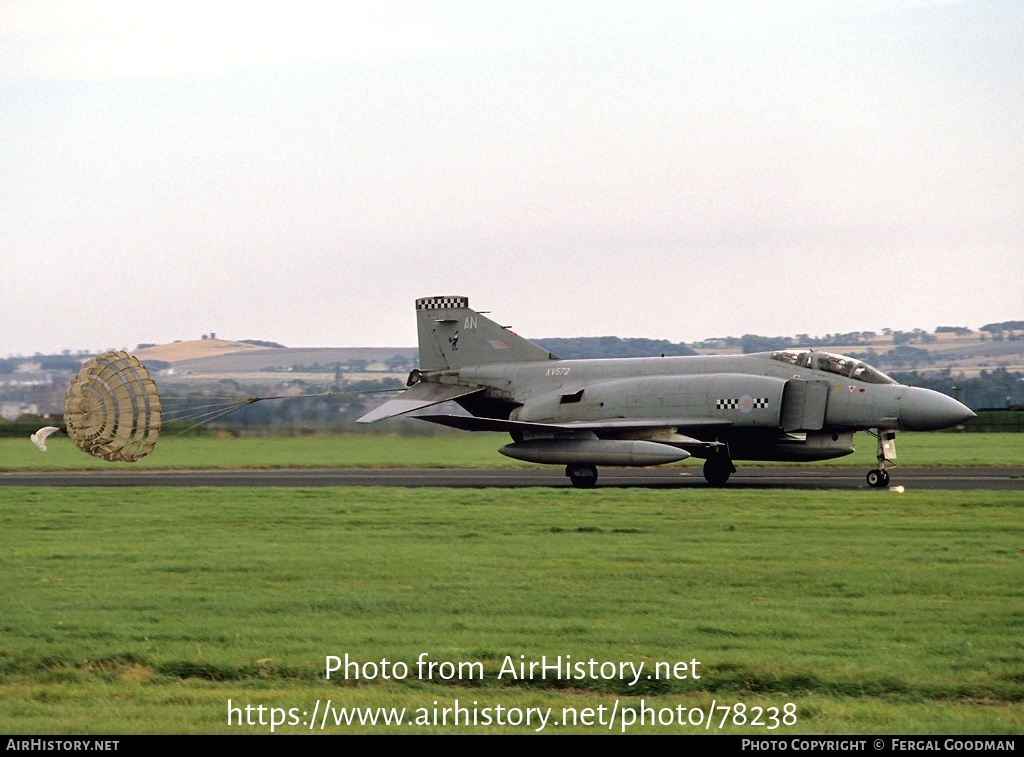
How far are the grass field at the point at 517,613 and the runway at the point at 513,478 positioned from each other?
6.44m

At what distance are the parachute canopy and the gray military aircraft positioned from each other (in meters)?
5.13

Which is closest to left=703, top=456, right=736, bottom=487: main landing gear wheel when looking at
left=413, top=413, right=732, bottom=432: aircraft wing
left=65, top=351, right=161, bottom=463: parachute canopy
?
left=413, top=413, right=732, bottom=432: aircraft wing

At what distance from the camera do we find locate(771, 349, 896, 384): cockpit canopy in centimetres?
2456

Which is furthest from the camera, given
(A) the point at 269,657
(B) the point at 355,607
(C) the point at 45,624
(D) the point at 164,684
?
(B) the point at 355,607

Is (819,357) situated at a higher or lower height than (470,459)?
higher

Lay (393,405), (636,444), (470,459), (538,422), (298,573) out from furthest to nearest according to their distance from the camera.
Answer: (470,459)
(393,405)
(538,422)
(636,444)
(298,573)

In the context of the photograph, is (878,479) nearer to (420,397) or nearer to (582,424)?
(582,424)

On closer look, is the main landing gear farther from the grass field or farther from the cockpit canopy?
the grass field

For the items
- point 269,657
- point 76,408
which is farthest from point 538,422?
point 269,657

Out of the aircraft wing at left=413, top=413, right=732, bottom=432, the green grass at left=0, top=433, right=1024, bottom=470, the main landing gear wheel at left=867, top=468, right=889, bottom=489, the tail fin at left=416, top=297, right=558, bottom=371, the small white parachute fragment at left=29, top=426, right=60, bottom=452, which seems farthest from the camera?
the small white parachute fragment at left=29, top=426, right=60, bottom=452

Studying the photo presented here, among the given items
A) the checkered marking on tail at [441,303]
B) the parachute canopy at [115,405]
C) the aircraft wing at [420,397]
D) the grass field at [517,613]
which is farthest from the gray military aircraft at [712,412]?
the grass field at [517,613]

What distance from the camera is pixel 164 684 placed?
8062 mm

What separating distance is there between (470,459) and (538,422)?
7935mm
